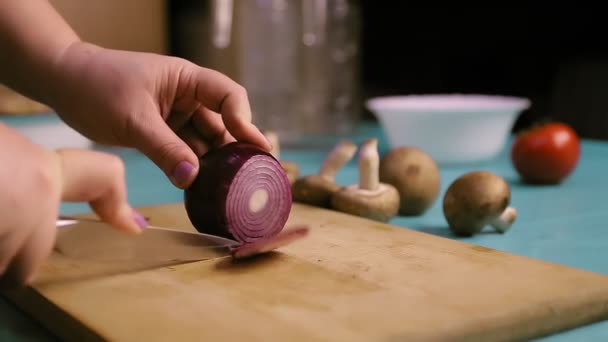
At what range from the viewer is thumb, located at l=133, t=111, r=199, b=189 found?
97cm

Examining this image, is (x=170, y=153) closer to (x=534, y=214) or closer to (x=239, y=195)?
(x=239, y=195)

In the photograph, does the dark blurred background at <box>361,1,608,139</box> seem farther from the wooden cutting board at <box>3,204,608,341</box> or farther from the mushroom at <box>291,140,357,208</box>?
the wooden cutting board at <box>3,204,608,341</box>

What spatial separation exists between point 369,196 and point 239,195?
0.32 metres

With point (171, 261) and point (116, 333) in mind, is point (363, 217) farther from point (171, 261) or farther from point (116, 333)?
point (116, 333)

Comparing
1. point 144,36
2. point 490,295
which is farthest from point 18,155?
point 144,36

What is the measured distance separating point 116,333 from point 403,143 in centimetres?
142

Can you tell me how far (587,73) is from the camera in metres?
2.65

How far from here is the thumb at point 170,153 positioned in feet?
3.17

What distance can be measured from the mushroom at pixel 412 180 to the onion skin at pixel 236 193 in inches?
14.5

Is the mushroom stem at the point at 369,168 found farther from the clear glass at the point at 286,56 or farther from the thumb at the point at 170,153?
the clear glass at the point at 286,56

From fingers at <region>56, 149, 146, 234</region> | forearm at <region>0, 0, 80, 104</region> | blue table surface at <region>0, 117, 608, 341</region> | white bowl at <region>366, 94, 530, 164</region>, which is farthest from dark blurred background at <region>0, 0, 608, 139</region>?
fingers at <region>56, 149, 146, 234</region>

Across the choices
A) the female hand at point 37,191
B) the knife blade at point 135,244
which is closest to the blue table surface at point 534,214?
the knife blade at point 135,244

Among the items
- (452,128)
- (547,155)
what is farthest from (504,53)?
(547,155)

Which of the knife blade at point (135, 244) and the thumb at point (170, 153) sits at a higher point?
the thumb at point (170, 153)
